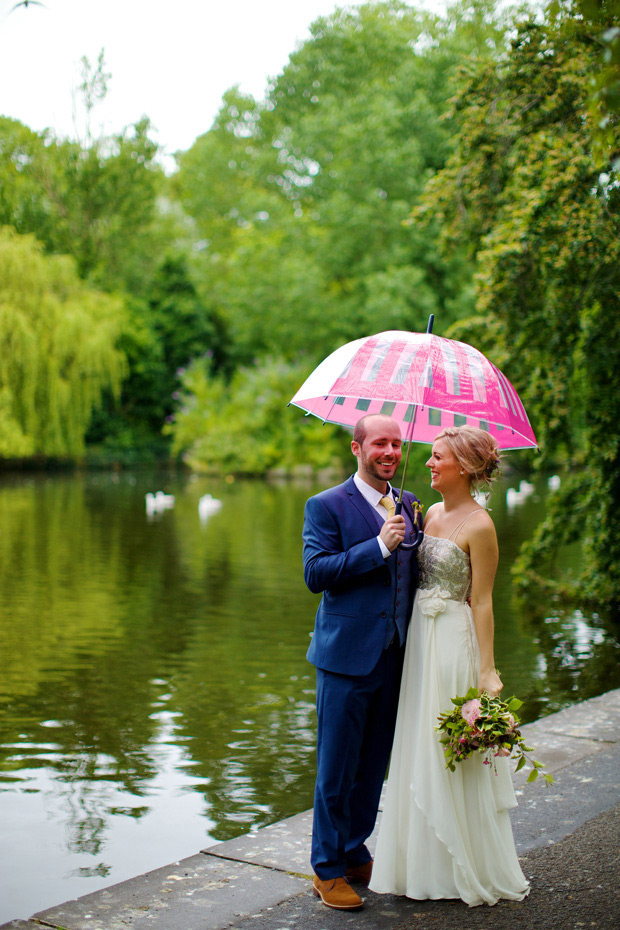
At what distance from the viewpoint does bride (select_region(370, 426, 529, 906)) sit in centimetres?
369

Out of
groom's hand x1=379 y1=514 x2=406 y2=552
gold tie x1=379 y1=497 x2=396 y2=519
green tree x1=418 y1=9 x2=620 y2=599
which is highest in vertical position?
green tree x1=418 y1=9 x2=620 y2=599

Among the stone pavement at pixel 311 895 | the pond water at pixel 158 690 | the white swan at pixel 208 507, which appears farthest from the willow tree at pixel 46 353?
the stone pavement at pixel 311 895

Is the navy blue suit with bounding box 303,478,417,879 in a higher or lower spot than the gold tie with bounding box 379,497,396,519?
lower

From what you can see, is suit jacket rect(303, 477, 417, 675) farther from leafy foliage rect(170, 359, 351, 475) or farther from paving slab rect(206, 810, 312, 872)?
leafy foliage rect(170, 359, 351, 475)

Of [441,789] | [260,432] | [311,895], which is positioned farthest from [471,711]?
[260,432]

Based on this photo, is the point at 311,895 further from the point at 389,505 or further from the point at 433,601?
the point at 389,505

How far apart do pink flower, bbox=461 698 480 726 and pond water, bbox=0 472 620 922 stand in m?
1.03

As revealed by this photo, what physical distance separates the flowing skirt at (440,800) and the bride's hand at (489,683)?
0.04 metres

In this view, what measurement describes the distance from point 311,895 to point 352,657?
922mm

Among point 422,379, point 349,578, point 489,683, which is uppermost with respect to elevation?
point 422,379

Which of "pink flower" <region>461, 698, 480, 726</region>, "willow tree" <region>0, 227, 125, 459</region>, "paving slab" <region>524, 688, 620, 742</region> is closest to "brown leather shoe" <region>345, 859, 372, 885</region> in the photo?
"pink flower" <region>461, 698, 480, 726</region>

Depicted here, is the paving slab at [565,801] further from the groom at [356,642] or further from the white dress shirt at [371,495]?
the white dress shirt at [371,495]

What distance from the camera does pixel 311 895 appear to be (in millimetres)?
3771

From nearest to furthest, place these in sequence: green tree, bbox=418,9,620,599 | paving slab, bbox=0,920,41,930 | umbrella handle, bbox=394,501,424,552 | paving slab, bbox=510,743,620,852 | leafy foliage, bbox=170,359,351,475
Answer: paving slab, bbox=0,920,41,930, umbrella handle, bbox=394,501,424,552, paving slab, bbox=510,743,620,852, green tree, bbox=418,9,620,599, leafy foliage, bbox=170,359,351,475
